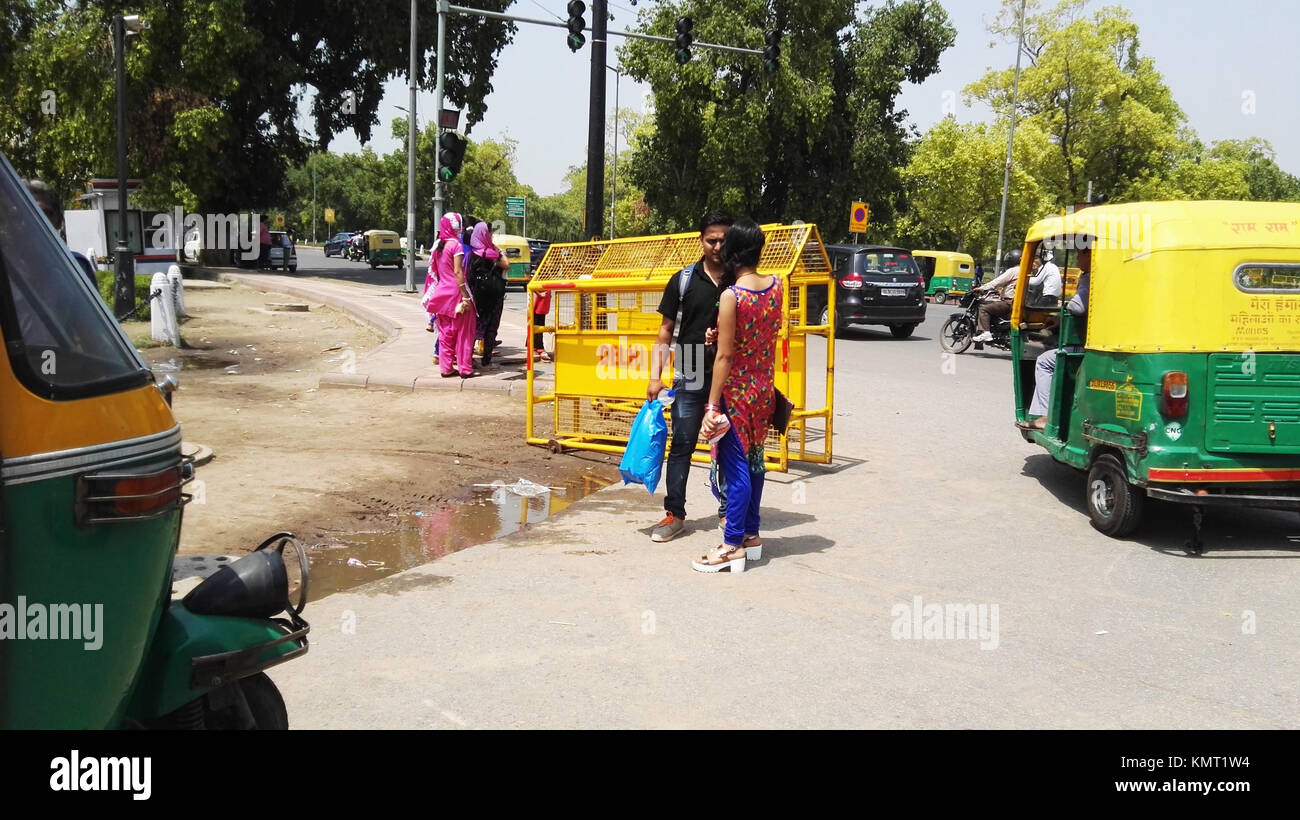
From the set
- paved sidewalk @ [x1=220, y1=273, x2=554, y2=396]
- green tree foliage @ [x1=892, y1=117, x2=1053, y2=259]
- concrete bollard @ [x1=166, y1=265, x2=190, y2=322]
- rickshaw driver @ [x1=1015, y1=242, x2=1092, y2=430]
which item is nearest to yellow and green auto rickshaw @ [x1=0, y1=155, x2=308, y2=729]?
rickshaw driver @ [x1=1015, y1=242, x2=1092, y2=430]

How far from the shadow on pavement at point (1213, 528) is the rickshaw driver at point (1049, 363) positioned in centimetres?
51

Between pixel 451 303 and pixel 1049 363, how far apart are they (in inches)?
251

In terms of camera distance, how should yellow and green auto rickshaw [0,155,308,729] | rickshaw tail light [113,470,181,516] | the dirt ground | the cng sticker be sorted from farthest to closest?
the dirt ground → the cng sticker → rickshaw tail light [113,470,181,516] → yellow and green auto rickshaw [0,155,308,729]

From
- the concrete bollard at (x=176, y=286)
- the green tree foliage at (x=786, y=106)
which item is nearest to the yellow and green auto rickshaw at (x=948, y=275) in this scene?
the green tree foliage at (x=786, y=106)

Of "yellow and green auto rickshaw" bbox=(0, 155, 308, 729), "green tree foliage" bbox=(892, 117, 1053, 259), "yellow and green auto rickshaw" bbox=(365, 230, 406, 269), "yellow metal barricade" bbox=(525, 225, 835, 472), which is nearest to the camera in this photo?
"yellow and green auto rickshaw" bbox=(0, 155, 308, 729)

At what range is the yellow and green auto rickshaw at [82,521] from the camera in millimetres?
2344

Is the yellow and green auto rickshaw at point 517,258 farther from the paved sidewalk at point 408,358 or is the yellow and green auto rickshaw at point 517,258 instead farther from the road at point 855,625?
the road at point 855,625

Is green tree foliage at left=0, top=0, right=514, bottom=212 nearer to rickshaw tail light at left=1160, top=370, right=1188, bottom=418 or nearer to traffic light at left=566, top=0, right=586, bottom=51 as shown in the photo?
traffic light at left=566, top=0, right=586, bottom=51

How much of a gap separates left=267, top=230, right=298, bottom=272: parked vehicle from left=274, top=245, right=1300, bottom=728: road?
36.9m

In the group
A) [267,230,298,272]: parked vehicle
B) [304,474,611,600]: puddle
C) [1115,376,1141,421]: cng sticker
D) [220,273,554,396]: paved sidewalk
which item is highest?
[267,230,298,272]: parked vehicle

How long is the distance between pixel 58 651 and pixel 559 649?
238 cm

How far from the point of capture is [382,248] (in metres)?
50.9

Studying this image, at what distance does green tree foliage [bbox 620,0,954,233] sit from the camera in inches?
1576
